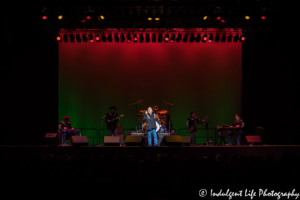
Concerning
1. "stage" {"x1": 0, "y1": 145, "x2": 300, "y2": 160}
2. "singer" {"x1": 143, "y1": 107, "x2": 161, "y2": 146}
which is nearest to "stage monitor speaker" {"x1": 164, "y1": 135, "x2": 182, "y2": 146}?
"stage" {"x1": 0, "y1": 145, "x2": 300, "y2": 160}

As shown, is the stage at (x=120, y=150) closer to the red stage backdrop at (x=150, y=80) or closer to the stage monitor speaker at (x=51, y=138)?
the stage monitor speaker at (x=51, y=138)

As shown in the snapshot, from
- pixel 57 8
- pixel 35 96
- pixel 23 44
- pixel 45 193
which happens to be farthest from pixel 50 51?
pixel 45 193

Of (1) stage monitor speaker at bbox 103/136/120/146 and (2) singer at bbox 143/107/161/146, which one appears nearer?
(1) stage monitor speaker at bbox 103/136/120/146

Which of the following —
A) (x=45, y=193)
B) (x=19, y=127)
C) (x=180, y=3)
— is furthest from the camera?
(x=19, y=127)

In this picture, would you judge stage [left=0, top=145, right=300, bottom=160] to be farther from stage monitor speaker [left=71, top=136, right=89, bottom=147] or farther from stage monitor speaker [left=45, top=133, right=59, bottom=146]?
stage monitor speaker [left=45, top=133, right=59, bottom=146]

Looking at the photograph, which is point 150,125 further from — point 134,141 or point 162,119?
point 162,119

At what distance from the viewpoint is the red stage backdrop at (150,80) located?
1486 cm

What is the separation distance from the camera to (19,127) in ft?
42.3

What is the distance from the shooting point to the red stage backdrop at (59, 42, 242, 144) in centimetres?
1486

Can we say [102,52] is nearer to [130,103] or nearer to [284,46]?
[130,103]

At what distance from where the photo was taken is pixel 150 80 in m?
15.1

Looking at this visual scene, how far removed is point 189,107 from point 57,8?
7538mm

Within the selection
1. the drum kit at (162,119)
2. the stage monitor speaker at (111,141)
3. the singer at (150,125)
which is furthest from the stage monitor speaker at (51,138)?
the drum kit at (162,119)

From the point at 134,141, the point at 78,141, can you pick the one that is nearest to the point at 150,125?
the point at 134,141
